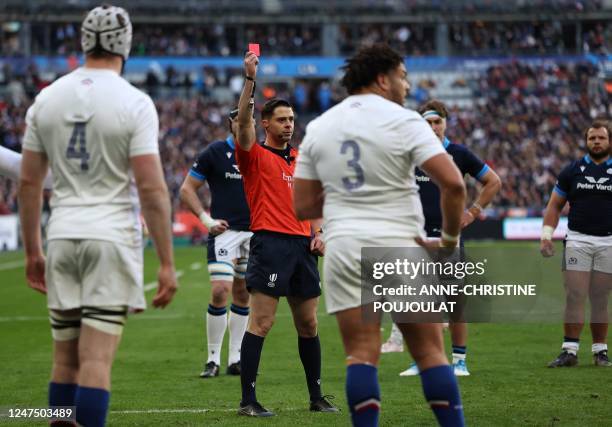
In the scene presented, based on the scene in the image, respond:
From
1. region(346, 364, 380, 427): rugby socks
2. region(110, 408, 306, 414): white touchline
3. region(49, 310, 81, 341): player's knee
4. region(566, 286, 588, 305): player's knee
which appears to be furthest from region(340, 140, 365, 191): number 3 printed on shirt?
region(566, 286, 588, 305): player's knee

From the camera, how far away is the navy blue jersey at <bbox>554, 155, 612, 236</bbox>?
11.1m

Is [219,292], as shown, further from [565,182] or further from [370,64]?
[370,64]

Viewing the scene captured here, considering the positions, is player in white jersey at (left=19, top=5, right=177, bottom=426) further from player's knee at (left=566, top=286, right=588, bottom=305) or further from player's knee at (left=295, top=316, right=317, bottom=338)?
player's knee at (left=566, top=286, right=588, bottom=305)

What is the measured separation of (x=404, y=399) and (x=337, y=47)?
53871 mm

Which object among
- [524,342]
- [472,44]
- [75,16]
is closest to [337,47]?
[472,44]

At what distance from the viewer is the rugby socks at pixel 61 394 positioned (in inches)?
230

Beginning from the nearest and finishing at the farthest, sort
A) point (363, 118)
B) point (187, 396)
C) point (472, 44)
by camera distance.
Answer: point (363, 118) < point (187, 396) < point (472, 44)

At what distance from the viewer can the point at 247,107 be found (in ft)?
26.2

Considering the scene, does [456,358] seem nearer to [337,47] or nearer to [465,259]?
[465,259]

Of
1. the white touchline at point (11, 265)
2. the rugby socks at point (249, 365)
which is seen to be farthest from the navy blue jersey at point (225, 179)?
the white touchline at point (11, 265)

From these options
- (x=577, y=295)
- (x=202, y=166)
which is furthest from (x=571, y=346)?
(x=202, y=166)

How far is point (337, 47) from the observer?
61.6 meters

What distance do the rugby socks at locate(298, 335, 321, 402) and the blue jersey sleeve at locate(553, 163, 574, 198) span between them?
160 inches

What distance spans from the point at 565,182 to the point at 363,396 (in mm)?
6181
